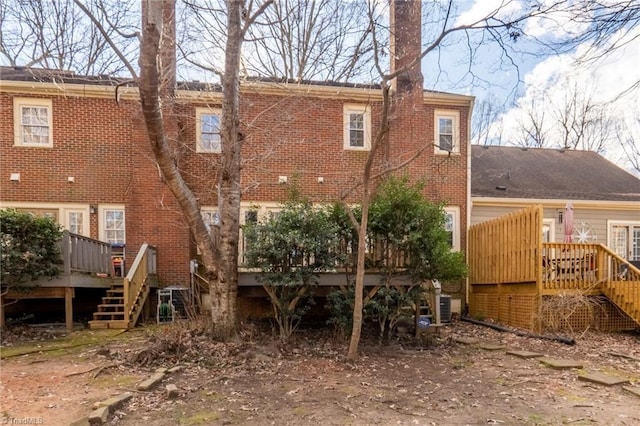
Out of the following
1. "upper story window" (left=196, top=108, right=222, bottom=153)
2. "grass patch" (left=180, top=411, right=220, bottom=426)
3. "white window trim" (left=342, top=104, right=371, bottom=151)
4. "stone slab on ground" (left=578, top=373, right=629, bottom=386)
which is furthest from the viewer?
"white window trim" (left=342, top=104, right=371, bottom=151)

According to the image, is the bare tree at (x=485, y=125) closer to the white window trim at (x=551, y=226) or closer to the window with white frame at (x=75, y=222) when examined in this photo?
the white window trim at (x=551, y=226)

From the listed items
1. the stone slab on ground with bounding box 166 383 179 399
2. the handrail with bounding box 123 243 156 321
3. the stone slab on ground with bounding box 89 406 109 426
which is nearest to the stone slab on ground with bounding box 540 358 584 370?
the stone slab on ground with bounding box 166 383 179 399

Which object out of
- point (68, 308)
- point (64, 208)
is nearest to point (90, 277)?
point (68, 308)

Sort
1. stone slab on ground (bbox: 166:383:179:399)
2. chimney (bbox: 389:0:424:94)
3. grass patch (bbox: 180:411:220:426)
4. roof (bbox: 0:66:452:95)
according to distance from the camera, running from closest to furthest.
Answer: grass patch (bbox: 180:411:220:426) → stone slab on ground (bbox: 166:383:179:399) → chimney (bbox: 389:0:424:94) → roof (bbox: 0:66:452:95)

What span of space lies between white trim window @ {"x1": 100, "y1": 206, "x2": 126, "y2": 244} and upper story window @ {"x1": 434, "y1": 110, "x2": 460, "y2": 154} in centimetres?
970

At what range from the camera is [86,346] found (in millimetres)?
7324

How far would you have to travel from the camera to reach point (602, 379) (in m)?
5.78

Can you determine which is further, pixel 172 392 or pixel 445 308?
pixel 445 308

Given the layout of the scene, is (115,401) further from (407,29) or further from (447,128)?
(447,128)

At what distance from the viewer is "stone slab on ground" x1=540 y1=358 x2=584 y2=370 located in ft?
21.2

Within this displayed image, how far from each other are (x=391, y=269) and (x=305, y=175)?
15.5 feet

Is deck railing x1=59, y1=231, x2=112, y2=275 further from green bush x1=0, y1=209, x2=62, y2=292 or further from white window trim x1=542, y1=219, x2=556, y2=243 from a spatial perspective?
white window trim x1=542, y1=219, x2=556, y2=243

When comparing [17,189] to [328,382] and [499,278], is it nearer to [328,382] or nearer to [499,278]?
[328,382]

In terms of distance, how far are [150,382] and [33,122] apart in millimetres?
9449
